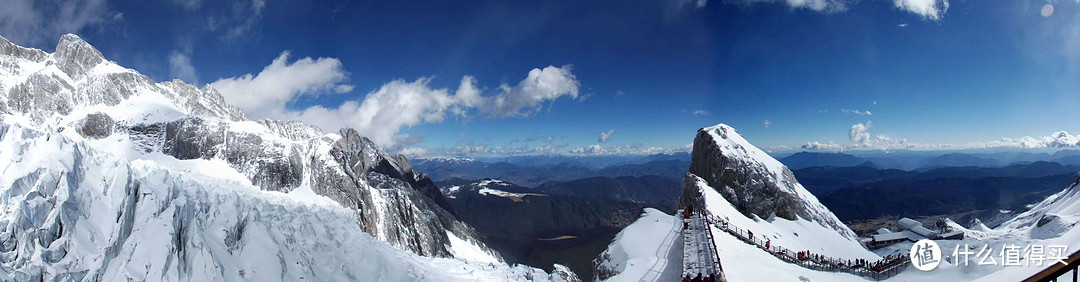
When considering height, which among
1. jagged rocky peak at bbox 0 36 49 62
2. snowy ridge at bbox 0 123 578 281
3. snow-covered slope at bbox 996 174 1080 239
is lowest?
snow-covered slope at bbox 996 174 1080 239

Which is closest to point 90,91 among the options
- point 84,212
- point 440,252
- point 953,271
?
point 440,252

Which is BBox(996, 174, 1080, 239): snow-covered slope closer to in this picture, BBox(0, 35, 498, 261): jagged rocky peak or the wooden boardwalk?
the wooden boardwalk

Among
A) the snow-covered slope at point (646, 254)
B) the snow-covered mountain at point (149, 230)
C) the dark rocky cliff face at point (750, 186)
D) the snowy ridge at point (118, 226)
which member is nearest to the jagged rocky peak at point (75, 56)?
the snow-covered mountain at point (149, 230)

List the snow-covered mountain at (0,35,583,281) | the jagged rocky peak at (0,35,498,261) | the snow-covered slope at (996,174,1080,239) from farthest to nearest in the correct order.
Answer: the jagged rocky peak at (0,35,498,261)
the snow-covered slope at (996,174,1080,239)
the snow-covered mountain at (0,35,583,281)

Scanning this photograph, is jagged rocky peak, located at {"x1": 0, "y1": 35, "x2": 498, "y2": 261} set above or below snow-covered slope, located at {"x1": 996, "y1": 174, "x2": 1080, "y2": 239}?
above

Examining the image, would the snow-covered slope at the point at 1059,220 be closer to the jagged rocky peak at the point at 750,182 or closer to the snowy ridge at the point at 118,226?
the jagged rocky peak at the point at 750,182

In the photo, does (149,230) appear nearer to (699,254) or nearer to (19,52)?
(699,254)

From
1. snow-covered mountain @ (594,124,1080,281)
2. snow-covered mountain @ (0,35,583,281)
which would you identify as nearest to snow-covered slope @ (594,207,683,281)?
snow-covered mountain @ (594,124,1080,281)
